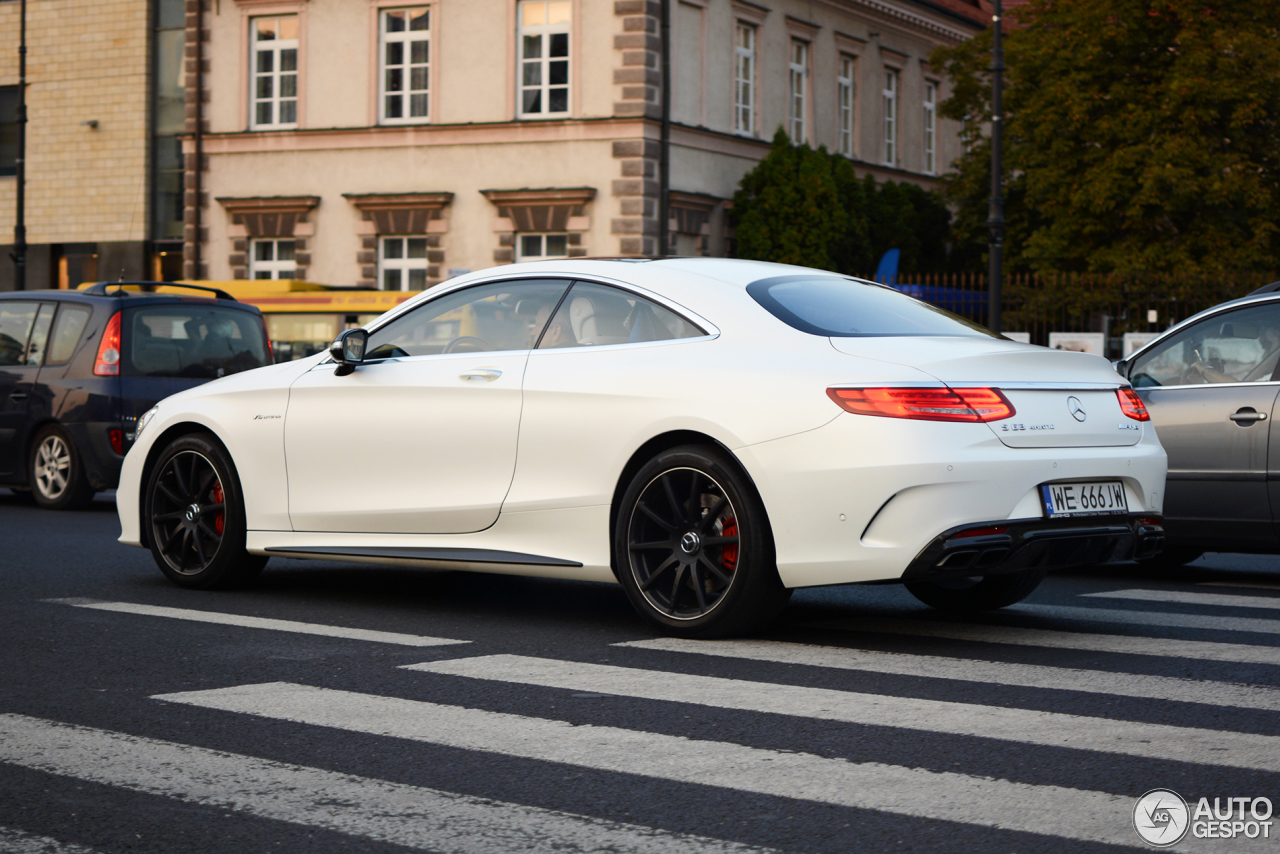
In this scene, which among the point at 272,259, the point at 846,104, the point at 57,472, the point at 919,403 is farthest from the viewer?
the point at 846,104

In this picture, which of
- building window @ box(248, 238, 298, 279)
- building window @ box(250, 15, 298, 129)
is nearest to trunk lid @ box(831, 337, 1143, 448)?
building window @ box(250, 15, 298, 129)

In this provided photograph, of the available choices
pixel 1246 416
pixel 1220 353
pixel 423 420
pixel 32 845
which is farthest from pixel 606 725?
pixel 1220 353

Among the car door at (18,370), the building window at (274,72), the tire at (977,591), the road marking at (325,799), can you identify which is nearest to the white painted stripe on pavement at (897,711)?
the road marking at (325,799)

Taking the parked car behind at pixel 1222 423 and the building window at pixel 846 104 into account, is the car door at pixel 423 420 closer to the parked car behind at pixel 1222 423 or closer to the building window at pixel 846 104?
the parked car behind at pixel 1222 423

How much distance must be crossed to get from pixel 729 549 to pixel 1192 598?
10.3 feet

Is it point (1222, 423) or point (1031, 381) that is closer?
point (1031, 381)

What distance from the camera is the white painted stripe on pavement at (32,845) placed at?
3.94 metres

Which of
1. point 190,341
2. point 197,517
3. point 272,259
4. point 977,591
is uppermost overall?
point 272,259

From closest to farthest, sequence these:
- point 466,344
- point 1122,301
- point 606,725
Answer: point 606,725
point 466,344
point 1122,301

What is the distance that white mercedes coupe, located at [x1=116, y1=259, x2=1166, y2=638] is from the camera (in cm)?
642

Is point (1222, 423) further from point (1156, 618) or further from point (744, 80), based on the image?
point (744, 80)

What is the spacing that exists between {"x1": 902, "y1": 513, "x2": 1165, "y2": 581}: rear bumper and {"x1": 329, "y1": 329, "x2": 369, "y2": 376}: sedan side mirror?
2.91 m

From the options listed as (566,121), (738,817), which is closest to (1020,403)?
(738,817)

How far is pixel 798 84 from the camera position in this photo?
127 feet
